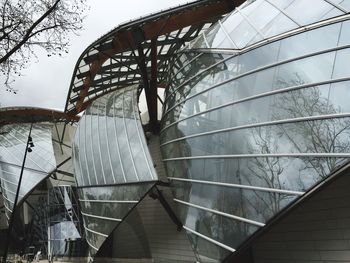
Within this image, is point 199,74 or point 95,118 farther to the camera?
point 95,118

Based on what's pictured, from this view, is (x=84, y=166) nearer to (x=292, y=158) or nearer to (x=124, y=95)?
(x=124, y=95)

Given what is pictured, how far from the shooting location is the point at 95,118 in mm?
28844

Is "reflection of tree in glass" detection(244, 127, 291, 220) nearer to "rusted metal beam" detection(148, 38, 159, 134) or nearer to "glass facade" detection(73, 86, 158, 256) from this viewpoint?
"glass facade" detection(73, 86, 158, 256)

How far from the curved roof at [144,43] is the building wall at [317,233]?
10.8 m

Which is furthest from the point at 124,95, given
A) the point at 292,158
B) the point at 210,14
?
the point at 292,158

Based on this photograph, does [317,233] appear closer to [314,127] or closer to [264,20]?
[314,127]

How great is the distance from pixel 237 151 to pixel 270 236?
4.13m

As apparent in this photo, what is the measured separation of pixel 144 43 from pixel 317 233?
16.7 meters

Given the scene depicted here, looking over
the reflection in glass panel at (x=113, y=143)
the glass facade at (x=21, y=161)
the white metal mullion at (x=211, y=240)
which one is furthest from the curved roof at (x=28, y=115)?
the white metal mullion at (x=211, y=240)

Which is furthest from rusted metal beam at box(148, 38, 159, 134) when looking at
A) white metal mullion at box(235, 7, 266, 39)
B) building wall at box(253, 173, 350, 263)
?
building wall at box(253, 173, 350, 263)

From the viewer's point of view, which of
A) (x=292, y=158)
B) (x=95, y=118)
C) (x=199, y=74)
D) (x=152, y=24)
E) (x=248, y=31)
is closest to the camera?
(x=292, y=158)

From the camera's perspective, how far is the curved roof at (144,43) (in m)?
21.3

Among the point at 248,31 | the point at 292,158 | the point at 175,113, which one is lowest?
the point at 292,158

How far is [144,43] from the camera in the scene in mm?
26453
